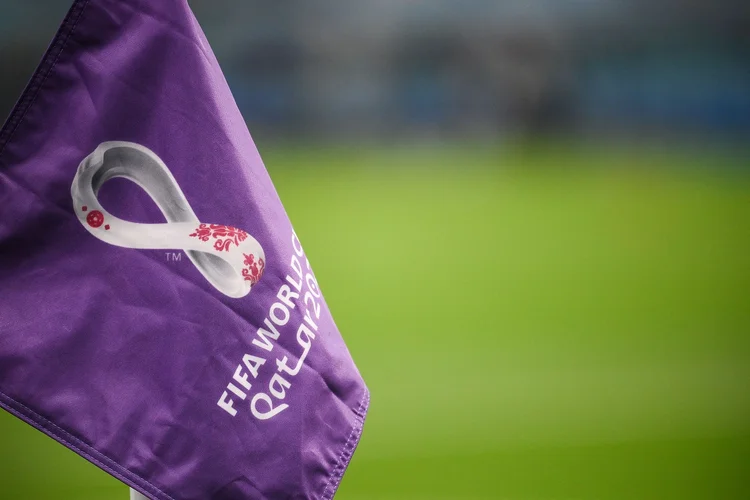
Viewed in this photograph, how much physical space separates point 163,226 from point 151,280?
0.13 ft

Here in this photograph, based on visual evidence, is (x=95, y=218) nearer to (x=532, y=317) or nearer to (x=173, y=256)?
(x=173, y=256)

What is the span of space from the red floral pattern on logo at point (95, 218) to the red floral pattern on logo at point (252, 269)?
0.11 m

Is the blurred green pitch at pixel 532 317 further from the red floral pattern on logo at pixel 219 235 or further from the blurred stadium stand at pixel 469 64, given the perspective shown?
the red floral pattern on logo at pixel 219 235

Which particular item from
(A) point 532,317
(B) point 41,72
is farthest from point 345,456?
(A) point 532,317

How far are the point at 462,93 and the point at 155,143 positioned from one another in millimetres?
1370

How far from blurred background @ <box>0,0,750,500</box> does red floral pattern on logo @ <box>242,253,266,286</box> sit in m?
1.22

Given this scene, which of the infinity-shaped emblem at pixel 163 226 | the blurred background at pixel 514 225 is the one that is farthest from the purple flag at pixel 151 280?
the blurred background at pixel 514 225

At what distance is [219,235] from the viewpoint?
55 cm

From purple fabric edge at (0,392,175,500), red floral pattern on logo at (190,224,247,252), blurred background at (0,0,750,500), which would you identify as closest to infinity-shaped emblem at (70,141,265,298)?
red floral pattern on logo at (190,224,247,252)

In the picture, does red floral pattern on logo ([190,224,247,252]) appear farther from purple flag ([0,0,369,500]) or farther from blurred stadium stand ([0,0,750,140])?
blurred stadium stand ([0,0,750,140])

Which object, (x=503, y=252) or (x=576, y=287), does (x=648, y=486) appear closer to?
(x=576, y=287)

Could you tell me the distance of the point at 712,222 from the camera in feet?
6.57

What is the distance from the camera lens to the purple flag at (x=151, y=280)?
501 millimetres

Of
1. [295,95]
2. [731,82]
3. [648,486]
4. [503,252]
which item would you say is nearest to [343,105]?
[295,95]
